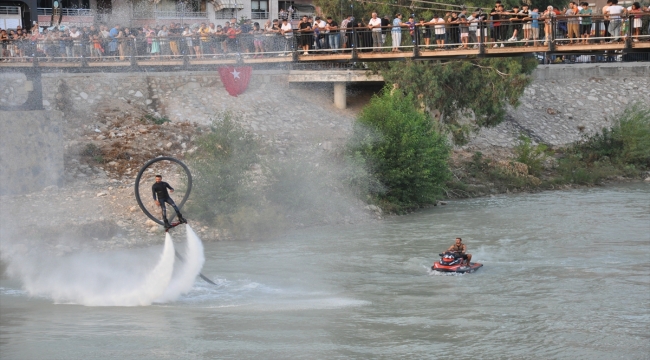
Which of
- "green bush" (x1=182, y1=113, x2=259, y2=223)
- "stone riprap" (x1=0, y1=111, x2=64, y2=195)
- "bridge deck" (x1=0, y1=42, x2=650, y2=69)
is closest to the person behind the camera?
"bridge deck" (x1=0, y1=42, x2=650, y2=69)

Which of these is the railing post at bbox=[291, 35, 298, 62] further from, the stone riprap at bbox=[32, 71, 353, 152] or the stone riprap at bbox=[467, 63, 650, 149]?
the stone riprap at bbox=[467, 63, 650, 149]

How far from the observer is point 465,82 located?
4134 centimetres

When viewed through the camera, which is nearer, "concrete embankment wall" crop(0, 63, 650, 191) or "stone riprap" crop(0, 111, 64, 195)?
"stone riprap" crop(0, 111, 64, 195)

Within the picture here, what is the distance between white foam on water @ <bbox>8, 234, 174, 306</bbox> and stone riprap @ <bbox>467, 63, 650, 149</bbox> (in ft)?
79.4

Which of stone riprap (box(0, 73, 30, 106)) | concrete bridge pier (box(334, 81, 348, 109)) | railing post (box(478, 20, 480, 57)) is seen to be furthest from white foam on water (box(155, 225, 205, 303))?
concrete bridge pier (box(334, 81, 348, 109))

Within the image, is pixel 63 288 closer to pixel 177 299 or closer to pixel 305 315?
pixel 177 299

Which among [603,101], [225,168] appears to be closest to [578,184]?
[603,101]

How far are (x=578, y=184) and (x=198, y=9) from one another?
100 feet

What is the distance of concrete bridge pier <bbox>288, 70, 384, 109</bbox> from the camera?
152ft

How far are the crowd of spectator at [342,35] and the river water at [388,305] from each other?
21.6 feet

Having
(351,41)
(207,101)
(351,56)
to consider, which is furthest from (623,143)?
(207,101)

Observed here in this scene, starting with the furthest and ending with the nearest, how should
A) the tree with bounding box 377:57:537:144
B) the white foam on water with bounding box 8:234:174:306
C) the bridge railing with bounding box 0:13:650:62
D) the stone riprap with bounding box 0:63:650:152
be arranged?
the stone riprap with bounding box 0:63:650:152, the tree with bounding box 377:57:537:144, the bridge railing with bounding box 0:13:650:62, the white foam on water with bounding box 8:234:174:306

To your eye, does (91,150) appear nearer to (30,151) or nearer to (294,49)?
(30,151)

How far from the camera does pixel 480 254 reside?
29688 millimetres
